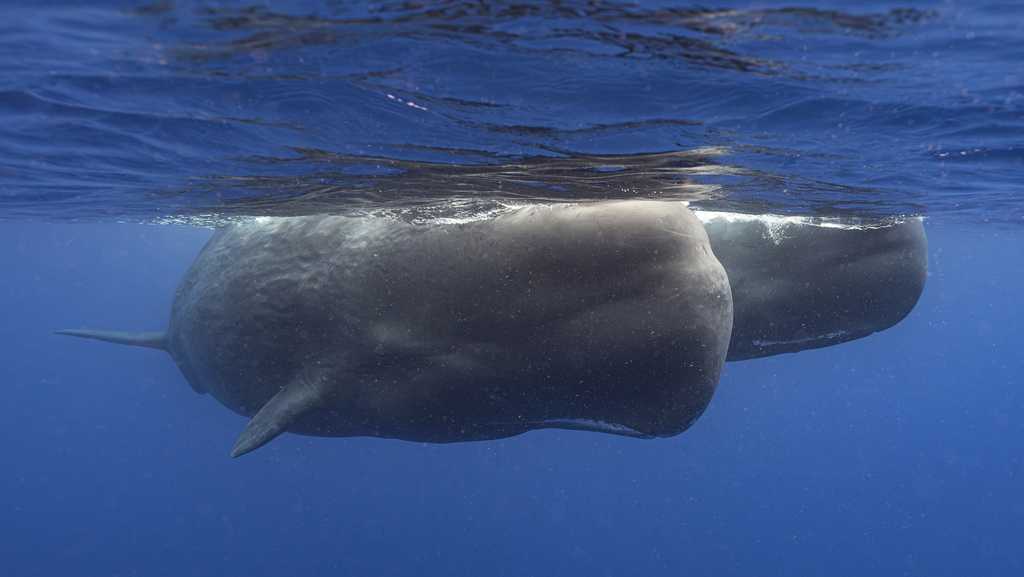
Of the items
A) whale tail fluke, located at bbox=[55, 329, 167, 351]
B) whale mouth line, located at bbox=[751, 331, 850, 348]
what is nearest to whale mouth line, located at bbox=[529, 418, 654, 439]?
whale mouth line, located at bbox=[751, 331, 850, 348]

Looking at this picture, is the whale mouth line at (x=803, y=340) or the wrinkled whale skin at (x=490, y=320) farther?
the whale mouth line at (x=803, y=340)

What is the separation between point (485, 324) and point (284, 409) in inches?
83.8

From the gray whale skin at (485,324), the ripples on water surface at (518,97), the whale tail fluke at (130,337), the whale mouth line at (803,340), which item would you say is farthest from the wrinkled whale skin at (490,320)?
the whale tail fluke at (130,337)

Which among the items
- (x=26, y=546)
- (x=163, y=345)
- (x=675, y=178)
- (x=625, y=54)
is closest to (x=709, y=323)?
(x=625, y=54)

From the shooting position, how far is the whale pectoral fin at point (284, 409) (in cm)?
607

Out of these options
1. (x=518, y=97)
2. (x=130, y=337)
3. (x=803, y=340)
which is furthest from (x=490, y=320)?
(x=130, y=337)

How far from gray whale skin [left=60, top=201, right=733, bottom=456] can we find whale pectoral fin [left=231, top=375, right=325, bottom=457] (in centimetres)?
2

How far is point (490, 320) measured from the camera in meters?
5.73

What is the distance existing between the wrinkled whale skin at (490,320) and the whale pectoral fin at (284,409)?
4 centimetres

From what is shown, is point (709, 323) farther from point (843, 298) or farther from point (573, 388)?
point (843, 298)

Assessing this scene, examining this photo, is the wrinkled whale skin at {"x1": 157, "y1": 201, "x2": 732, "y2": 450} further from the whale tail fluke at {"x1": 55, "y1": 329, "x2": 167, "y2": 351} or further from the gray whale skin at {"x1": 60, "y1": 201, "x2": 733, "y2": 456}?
the whale tail fluke at {"x1": 55, "y1": 329, "x2": 167, "y2": 351}

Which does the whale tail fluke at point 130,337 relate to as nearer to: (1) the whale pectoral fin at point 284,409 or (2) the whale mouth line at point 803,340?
(1) the whale pectoral fin at point 284,409

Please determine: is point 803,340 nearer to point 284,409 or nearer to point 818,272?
point 818,272

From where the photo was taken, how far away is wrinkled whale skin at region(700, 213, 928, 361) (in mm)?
6762
